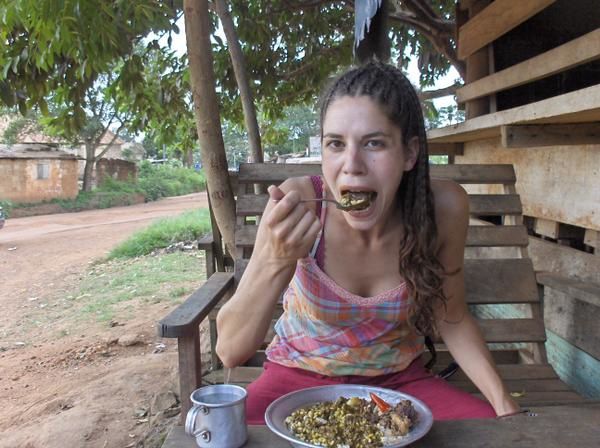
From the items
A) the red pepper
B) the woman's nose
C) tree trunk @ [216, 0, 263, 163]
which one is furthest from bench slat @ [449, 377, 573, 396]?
tree trunk @ [216, 0, 263, 163]

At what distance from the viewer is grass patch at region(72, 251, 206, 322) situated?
7710 mm

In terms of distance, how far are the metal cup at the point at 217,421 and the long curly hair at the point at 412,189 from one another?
2.15 feet

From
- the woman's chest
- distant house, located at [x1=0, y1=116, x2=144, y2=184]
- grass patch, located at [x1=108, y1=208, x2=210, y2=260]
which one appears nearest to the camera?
the woman's chest

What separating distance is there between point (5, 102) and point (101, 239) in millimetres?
11824

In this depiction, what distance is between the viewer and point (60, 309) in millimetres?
7953

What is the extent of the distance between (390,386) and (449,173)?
1451mm

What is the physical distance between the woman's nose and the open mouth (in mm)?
56

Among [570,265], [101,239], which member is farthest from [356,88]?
[101,239]

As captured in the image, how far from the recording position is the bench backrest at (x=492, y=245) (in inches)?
98.0

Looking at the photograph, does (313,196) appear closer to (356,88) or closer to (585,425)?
(356,88)

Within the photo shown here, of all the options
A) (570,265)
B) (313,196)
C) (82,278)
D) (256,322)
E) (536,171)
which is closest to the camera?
(256,322)

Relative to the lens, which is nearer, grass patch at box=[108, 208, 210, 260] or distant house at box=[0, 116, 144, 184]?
grass patch at box=[108, 208, 210, 260]

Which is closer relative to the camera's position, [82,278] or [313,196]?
[313,196]

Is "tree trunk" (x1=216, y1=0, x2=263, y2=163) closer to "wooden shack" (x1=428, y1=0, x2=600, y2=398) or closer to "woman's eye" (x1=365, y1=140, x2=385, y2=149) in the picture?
"wooden shack" (x1=428, y1=0, x2=600, y2=398)
